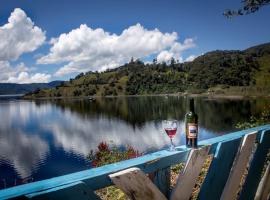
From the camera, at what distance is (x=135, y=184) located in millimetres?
1522

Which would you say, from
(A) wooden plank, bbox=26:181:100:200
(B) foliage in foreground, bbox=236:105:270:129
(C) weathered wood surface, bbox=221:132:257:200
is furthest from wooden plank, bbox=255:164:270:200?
(B) foliage in foreground, bbox=236:105:270:129

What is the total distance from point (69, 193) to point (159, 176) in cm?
65

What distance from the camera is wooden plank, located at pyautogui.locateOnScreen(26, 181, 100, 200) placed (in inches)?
49.4

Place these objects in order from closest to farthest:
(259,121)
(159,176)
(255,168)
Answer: (159,176)
(255,168)
(259,121)

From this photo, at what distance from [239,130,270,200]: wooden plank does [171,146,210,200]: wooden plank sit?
3.69 feet

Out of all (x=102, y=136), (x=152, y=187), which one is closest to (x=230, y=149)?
(x=152, y=187)

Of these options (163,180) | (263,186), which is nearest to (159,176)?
(163,180)

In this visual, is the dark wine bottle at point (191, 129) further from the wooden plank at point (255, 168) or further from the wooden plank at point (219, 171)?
the wooden plank at point (255, 168)

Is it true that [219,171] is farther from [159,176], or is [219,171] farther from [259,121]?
[259,121]

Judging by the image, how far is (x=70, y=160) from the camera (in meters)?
33.6

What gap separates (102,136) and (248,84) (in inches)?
5425

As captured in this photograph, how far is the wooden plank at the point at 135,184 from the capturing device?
1.48 meters

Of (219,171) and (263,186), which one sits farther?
(263,186)

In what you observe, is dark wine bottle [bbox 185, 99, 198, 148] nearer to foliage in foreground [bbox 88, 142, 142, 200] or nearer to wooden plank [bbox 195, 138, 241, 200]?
wooden plank [bbox 195, 138, 241, 200]
